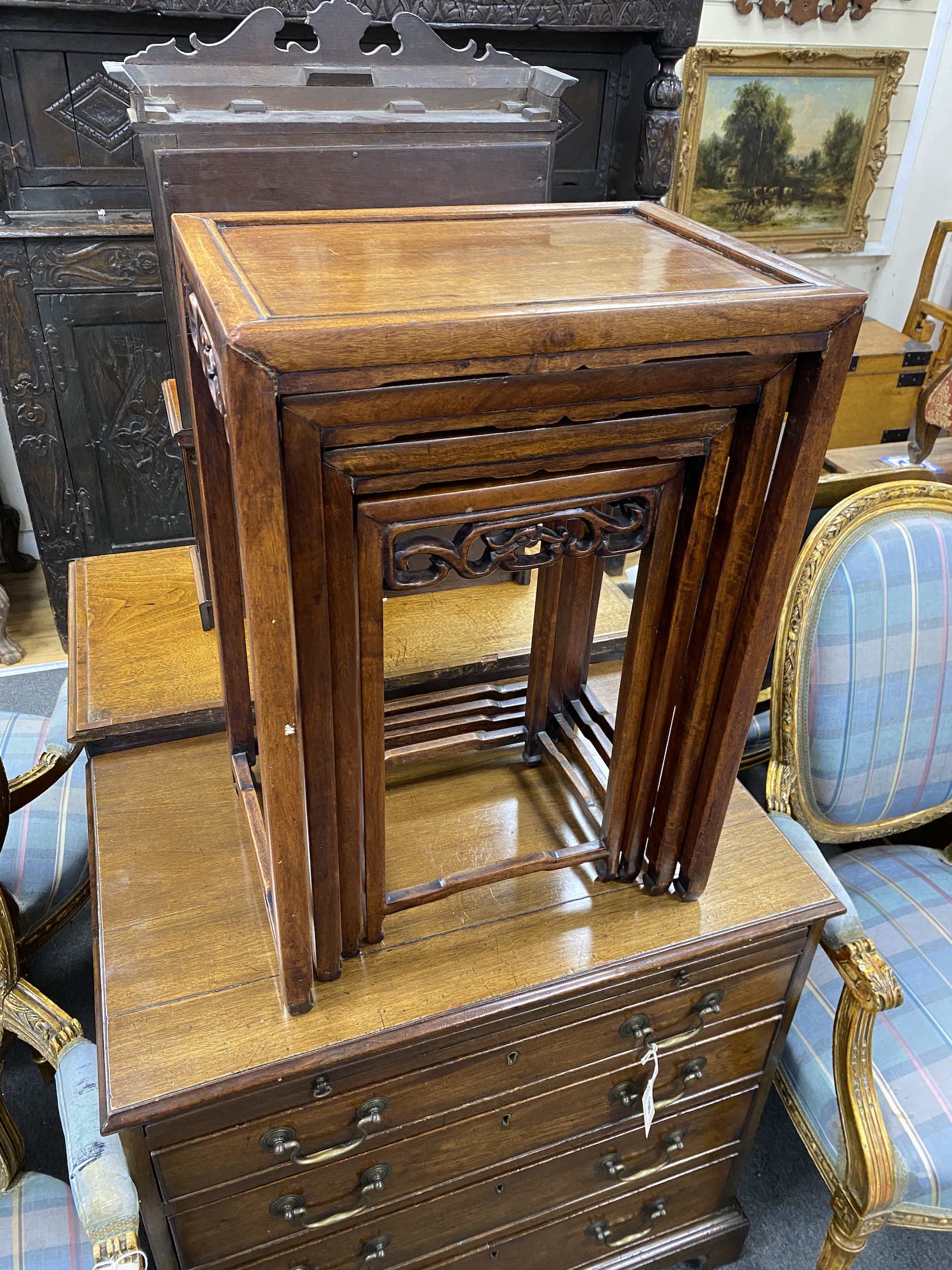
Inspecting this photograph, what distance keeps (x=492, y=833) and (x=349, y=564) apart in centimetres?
53

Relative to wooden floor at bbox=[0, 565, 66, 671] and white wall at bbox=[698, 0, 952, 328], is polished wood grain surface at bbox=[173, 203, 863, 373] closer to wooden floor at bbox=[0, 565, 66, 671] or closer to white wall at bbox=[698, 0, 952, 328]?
wooden floor at bbox=[0, 565, 66, 671]

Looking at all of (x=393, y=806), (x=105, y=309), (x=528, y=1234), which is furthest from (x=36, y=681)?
(x=528, y=1234)

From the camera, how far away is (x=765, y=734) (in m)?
1.62

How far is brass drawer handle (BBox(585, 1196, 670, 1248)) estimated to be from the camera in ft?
4.38

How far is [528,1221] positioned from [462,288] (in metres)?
1.20

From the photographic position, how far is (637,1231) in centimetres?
138

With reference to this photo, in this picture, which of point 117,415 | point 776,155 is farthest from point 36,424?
point 776,155

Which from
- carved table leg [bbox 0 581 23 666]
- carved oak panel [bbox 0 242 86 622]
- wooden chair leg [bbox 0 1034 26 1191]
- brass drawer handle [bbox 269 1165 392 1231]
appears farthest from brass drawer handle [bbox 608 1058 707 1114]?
carved table leg [bbox 0 581 23 666]

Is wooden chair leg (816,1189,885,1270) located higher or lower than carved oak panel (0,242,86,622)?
lower

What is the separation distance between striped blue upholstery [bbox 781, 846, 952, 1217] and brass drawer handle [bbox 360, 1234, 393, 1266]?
0.60 m

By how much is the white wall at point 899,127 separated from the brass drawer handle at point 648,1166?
3.26 metres

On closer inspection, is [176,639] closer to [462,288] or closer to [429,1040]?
[429,1040]

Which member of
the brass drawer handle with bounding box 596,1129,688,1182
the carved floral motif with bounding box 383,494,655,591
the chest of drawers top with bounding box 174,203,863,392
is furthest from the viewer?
the brass drawer handle with bounding box 596,1129,688,1182

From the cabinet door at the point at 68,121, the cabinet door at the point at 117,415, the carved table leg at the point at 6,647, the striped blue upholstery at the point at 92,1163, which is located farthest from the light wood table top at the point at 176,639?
the carved table leg at the point at 6,647
